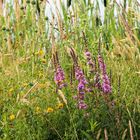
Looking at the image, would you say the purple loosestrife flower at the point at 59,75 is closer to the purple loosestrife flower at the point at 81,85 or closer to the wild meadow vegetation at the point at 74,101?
the wild meadow vegetation at the point at 74,101

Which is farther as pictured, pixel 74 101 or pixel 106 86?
pixel 74 101

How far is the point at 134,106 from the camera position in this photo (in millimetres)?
2973

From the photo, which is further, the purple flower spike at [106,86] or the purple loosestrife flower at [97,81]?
the purple loosestrife flower at [97,81]

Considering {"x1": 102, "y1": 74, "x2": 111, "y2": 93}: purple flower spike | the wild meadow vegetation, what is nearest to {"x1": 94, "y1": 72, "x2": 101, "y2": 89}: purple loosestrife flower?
the wild meadow vegetation

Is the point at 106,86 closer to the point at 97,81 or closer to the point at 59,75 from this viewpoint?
the point at 97,81

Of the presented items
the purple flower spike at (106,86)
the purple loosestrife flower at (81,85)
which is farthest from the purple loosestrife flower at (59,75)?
the purple flower spike at (106,86)

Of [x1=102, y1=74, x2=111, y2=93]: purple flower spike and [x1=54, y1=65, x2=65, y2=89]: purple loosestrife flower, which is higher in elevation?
[x1=54, y1=65, x2=65, y2=89]: purple loosestrife flower

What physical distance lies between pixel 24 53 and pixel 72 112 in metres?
1.58

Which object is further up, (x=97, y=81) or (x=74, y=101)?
(x=97, y=81)

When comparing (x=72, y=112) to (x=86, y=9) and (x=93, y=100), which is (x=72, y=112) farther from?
(x=86, y=9)

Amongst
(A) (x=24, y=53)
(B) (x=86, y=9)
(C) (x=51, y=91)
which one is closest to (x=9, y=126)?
(C) (x=51, y=91)

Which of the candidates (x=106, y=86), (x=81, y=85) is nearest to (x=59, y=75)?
(x=81, y=85)

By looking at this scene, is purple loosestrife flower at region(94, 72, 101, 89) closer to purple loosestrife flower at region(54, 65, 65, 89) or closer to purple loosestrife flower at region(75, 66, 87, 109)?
purple loosestrife flower at region(75, 66, 87, 109)

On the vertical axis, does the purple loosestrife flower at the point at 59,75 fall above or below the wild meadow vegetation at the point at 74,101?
above
